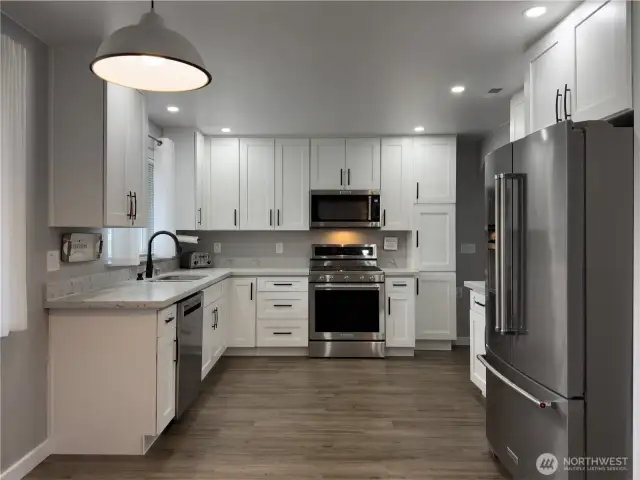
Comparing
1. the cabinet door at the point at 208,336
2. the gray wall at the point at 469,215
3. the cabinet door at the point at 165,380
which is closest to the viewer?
the cabinet door at the point at 165,380

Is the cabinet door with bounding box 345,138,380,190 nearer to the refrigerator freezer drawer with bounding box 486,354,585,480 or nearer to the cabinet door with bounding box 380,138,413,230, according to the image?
the cabinet door with bounding box 380,138,413,230

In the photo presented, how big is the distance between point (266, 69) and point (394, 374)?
114 inches

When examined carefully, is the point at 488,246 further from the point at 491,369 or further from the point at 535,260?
the point at 491,369

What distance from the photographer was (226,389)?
369cm

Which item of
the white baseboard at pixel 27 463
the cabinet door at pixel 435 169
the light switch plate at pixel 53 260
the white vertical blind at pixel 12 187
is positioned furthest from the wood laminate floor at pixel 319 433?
the cabinet door at pixel 435 169

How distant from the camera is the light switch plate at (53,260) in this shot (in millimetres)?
2570

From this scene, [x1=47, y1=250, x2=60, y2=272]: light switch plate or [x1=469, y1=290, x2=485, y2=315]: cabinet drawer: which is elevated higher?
[x1=47, y1=250, x2=60, y2=272]: light switch plate

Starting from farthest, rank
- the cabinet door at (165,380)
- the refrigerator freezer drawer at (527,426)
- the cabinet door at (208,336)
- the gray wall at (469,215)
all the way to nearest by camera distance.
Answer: the gray wall at (469,215) → the cabinet door at (208,336) → the cabinet door at (165,380) → the refrigerator freezer drawer at (527,426)

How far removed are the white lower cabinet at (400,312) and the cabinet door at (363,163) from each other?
1.13m

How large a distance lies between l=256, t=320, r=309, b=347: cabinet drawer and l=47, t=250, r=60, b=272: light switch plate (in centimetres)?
241

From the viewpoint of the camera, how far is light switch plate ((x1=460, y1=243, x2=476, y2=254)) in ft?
17.4

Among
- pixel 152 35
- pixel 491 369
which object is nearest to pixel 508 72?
pixel 491 369

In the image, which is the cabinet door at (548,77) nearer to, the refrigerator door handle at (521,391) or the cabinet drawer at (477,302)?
the cabinet drawer at (477,302)

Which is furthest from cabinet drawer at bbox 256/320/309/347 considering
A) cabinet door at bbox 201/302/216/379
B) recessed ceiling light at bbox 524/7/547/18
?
recessed ceiling light at bbox 524/7/547/18
